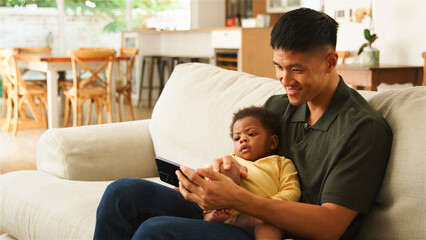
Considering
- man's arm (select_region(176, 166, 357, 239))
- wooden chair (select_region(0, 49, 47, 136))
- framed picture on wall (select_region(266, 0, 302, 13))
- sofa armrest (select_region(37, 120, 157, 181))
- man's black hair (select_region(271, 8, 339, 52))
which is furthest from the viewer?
framed picture on wall (select_region(266, 0, 302, 13))

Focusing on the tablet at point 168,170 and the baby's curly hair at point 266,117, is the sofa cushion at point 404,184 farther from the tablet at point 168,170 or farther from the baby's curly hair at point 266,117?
the tablet at point 168,170

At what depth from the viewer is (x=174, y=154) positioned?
2.18 metres

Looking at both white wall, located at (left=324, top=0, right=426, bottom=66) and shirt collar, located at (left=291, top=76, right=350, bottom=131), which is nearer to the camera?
shirt collar, located at (left=291, top=76, right=350, bottom=131)

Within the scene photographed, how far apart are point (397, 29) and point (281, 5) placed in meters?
2.82

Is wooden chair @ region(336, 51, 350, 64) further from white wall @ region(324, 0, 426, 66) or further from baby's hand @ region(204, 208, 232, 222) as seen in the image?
baby's hand @ region(204, 208, 232, 222)

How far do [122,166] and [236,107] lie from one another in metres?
0.65

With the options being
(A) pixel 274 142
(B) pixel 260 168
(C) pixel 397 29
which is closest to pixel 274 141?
(A) pixel 274 142

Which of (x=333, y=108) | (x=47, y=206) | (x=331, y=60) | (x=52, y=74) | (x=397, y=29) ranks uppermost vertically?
(x=397, y=29)

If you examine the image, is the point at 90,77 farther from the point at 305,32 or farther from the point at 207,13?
the point at 305,32

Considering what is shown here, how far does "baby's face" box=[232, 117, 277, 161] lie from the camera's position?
149 centimetres

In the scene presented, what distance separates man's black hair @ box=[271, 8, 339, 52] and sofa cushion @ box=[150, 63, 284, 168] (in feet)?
1.72

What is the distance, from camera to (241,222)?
52.1 inches

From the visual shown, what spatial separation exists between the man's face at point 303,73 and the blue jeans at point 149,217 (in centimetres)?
38

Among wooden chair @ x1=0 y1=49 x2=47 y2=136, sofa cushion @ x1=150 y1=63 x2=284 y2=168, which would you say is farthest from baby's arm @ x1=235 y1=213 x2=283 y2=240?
wooden chair @ x1=0 y1=49 x2=47 y2=136
